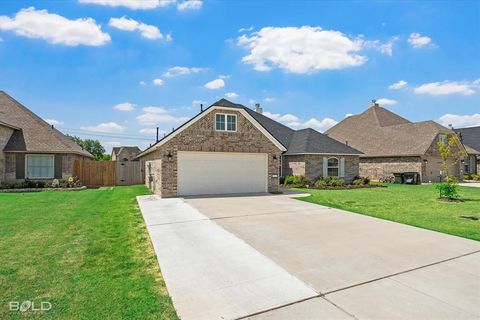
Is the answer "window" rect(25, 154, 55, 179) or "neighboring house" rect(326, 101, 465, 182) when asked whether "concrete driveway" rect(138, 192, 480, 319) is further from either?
"neighboring house" rect(326, 101, 465, 182)

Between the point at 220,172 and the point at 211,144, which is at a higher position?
the point at 211,144

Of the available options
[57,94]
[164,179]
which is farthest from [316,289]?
[57,94]

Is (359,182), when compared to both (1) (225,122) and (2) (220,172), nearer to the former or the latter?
(2) (220,172)

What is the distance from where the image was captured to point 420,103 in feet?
64.5

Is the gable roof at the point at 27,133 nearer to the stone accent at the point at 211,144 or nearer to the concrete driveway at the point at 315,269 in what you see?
the stone accent at the point at 211,144

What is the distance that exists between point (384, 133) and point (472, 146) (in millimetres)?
14123

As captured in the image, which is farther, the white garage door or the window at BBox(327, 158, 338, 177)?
the window at BBox(327, 158, 338, 177)

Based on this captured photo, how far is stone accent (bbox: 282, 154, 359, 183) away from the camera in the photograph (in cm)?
2052

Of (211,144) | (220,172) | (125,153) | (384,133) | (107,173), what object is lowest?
(107,173)

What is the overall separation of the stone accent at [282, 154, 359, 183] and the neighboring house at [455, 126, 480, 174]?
17.0 m

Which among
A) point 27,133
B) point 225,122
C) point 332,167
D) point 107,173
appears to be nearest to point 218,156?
point 225,122

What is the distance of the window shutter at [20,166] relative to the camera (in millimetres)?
17406

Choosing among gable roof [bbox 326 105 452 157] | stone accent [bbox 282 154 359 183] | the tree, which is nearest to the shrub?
stone accent [bbox 282 154 359 183]
